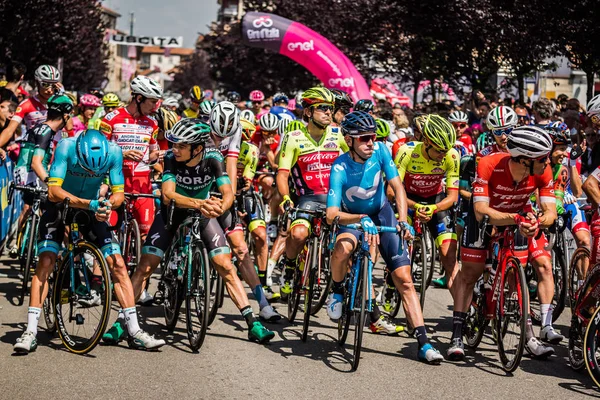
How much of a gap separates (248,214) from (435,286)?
9.08 feet

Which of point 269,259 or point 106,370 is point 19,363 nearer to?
point 106,370

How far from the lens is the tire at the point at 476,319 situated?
7930 millimetres

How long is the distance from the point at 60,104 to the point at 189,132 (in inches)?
101

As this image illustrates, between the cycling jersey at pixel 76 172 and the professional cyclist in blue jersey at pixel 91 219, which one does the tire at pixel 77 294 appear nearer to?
the professional cyclist in blue jersey at pixel 91 219

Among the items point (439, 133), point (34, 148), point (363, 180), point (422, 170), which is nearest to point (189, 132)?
point (363, 180)

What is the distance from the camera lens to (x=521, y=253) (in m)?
7.71

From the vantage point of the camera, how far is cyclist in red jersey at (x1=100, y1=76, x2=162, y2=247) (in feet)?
33.2

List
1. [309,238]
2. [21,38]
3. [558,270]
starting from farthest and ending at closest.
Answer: [21,38] → [558,270] → [309,238]

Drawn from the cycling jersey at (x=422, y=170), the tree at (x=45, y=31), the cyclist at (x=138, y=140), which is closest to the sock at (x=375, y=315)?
the cycling jersey at (x=422, y=170)

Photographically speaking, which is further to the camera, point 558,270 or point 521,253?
point 558,270

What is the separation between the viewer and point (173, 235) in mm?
8297

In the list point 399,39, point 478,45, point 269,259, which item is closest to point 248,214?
point 269,259

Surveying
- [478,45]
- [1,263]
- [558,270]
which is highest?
[478,45]

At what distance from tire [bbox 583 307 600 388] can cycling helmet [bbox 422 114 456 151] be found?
2.65 meters
